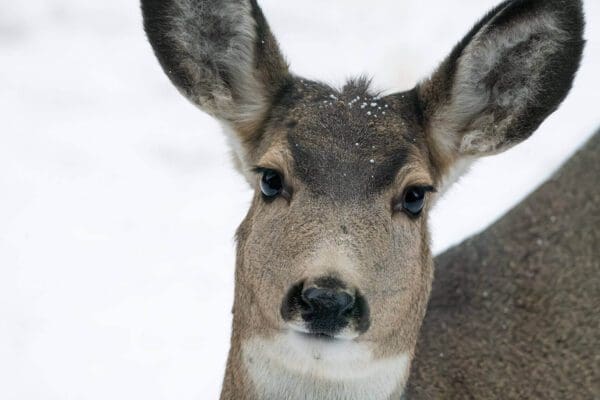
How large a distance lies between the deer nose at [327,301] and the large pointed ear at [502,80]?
144 cm

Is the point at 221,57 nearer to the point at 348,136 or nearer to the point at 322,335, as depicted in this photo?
the point at 348,136

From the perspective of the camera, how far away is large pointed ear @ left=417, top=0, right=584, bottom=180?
4.93 meters

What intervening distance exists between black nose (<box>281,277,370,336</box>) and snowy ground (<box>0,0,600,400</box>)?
10.4 ft

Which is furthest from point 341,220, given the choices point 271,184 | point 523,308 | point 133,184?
point 133,184

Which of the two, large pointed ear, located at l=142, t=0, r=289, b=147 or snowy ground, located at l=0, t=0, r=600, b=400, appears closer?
large pointed ear, located at l=142, t=0, r=289, b=147

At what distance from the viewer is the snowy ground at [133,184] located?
7480 millimetres

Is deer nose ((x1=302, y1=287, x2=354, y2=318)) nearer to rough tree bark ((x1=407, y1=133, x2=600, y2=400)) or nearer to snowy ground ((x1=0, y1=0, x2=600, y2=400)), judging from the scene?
rough tree bark ((x1=407, y1=133, x2=600, y2=400))

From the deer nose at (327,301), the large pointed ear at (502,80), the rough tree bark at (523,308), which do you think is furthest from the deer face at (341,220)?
the rough tree bark at (523,308)

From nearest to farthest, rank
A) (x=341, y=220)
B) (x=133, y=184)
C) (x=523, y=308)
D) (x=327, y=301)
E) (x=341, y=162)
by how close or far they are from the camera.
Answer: (x=327, y=301) < (x=341, y=220) < (x=341, y=162) < (x=523, y=308) < (x=133, y=184)

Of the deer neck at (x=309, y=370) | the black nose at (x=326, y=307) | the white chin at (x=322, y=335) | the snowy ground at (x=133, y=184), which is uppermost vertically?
the black nose at (x=326, y=307)

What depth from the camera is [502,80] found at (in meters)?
5.24

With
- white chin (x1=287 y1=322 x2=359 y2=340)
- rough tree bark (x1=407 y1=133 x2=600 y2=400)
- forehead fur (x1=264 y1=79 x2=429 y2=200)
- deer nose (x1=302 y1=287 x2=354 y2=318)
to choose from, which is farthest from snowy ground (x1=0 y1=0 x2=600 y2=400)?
deer nose (x1=302 y1=287 x2=354 y2=318)

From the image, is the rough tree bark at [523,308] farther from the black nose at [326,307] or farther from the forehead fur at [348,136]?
the black nose at [326,307]

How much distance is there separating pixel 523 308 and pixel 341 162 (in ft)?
8.31
